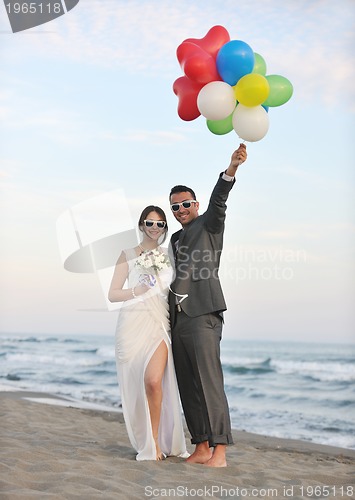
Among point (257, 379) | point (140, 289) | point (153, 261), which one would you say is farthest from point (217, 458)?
point (257, 379)

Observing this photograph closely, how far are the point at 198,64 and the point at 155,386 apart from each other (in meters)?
2.31

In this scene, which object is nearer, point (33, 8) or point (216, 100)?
point (216, 100)

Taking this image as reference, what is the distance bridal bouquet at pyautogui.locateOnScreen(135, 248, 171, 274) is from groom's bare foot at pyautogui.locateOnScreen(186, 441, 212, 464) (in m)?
1.31

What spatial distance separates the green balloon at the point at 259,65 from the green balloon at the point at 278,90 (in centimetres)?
6

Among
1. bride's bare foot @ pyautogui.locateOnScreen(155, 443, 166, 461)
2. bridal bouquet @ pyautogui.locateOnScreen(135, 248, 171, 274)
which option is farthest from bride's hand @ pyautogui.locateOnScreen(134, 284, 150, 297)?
bride's bare foot @ pyautogui.locateOnScreen(155, 443, 166, 461)

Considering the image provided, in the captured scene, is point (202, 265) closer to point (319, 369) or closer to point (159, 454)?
point (159, 454)

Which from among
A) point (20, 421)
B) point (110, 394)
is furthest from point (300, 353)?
point (20, 421)

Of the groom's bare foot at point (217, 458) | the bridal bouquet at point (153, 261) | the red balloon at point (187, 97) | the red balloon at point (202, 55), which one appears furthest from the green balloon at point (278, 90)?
the groom's bare foot at point (217, 458)

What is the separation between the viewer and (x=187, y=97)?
15.9 feet

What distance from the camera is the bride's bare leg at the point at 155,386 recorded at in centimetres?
482

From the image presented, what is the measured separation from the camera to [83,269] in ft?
20.9

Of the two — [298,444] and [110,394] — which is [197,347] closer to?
[298,444]

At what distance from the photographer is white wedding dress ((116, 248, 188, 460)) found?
493 centimetres

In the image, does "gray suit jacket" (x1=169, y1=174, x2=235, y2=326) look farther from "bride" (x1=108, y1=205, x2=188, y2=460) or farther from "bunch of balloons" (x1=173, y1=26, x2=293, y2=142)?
"bunch of balloons" (x1=173, y1=26, x2=293, y2=142)
